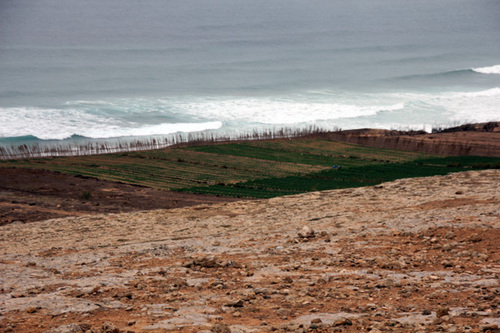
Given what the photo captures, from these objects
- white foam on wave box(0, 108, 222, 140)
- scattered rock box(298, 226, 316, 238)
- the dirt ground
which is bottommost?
the dirt ground

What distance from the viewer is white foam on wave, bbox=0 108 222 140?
222 feet

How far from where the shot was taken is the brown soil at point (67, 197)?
2749cm

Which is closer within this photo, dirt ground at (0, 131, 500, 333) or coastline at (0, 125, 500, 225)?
dirt ground at (0, 131, 500, 333)

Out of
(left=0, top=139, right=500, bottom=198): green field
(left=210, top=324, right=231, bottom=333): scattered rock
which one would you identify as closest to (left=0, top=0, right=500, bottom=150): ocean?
(left=0, top=139, right=500, bottom=198): green field

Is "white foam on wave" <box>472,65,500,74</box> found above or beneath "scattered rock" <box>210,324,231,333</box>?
above

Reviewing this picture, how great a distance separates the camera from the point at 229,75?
116 metres

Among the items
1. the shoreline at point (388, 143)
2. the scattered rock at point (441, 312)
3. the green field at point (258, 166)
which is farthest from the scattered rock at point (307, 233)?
the shoreline at point (388, 143)

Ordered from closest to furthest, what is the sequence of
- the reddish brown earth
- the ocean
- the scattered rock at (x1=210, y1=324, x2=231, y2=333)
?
the scattered rock at (x1=210, y1=324, x2=231, y2=333)
the reddish brown earth
the ocean

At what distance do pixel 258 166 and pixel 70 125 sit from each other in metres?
36.7

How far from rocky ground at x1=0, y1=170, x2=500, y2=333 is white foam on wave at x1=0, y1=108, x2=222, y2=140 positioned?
163 feet

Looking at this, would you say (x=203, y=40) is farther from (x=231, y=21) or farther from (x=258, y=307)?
(x=258, y=307)

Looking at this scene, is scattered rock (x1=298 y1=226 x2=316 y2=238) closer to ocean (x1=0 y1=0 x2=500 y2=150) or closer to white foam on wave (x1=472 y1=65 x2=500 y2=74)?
ocean (x1=0 y1=0 x2=500 y2=150)

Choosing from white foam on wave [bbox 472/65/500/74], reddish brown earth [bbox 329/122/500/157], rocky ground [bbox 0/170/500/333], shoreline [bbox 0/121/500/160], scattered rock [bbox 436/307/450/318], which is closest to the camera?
scattered rock [bbox 436/307/450/318]

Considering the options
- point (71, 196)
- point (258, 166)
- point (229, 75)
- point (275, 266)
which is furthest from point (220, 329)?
point (229, 75)
